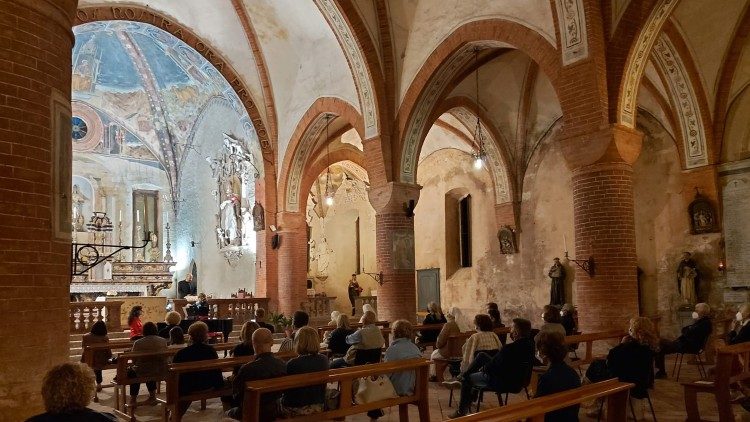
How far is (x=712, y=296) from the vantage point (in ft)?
43.3

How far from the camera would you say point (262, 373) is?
202 inches

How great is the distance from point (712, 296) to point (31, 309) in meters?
13.2

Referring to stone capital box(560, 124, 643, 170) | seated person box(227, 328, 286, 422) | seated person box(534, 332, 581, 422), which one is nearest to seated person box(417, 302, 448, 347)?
stone capital box(560, 124, 643, 170)

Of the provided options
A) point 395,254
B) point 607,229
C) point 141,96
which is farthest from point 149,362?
point 141,96

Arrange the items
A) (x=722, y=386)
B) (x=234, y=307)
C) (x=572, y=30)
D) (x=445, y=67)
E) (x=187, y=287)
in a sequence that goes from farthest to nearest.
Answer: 1. (x=187, y=287)
2. (x=234, y=307)
3. (x=445, y=67)
4. (x=572, y=30)
5. (x=722, y=386)

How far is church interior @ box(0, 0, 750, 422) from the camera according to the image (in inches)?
213

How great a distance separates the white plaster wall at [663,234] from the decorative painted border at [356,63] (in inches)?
267

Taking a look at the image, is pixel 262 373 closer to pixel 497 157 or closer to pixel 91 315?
pixel 91 315

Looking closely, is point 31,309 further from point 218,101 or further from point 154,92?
point 154,92

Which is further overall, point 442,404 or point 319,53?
point 319,53

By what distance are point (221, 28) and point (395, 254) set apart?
7.90 metres

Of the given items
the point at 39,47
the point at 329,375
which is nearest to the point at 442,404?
the point at 329,375

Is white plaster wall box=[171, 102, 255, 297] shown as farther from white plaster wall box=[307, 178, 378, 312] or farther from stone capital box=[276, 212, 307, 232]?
white plaster wall box=[307, 178, 378, 312]

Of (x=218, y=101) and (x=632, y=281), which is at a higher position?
(x=218, y=101)
